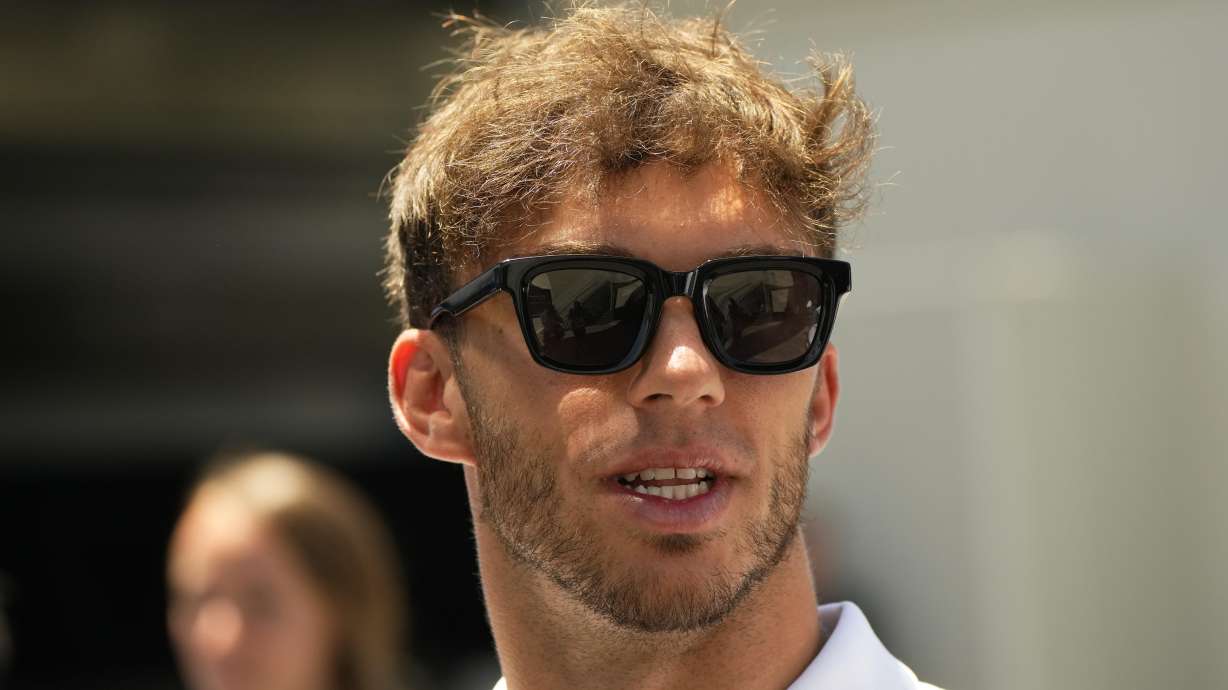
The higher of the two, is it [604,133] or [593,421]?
[604,133]

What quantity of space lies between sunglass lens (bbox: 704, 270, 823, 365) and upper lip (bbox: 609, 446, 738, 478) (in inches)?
6.2

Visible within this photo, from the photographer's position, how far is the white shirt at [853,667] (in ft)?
7.72

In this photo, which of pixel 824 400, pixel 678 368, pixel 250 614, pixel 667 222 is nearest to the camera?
pixel 678 368

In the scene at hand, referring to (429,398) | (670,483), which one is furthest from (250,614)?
(670,483)

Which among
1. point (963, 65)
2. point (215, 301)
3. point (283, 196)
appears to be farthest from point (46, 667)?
point (963, 65)

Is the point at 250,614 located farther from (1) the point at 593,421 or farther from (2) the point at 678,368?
(2) the point at 678,368

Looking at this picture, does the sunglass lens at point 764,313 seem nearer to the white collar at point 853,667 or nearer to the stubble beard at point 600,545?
the stubble beard at point 600,545

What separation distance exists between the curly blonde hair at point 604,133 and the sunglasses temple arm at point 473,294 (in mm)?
57

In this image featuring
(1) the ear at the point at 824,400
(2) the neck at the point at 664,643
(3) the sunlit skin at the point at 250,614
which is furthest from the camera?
(3) the sunlit skin at the point at 250,614

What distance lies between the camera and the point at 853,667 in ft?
7.77

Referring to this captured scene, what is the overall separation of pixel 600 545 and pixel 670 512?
124 millimetres

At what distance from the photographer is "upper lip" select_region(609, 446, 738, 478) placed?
224 centimetres

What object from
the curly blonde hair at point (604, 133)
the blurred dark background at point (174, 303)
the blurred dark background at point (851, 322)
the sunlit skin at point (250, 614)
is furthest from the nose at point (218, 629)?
the blurred dark background at point (174, 303)

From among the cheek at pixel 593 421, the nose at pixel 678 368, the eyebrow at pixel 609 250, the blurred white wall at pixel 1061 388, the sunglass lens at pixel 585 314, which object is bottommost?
A: the blurred white wall at pixel 1061 388
